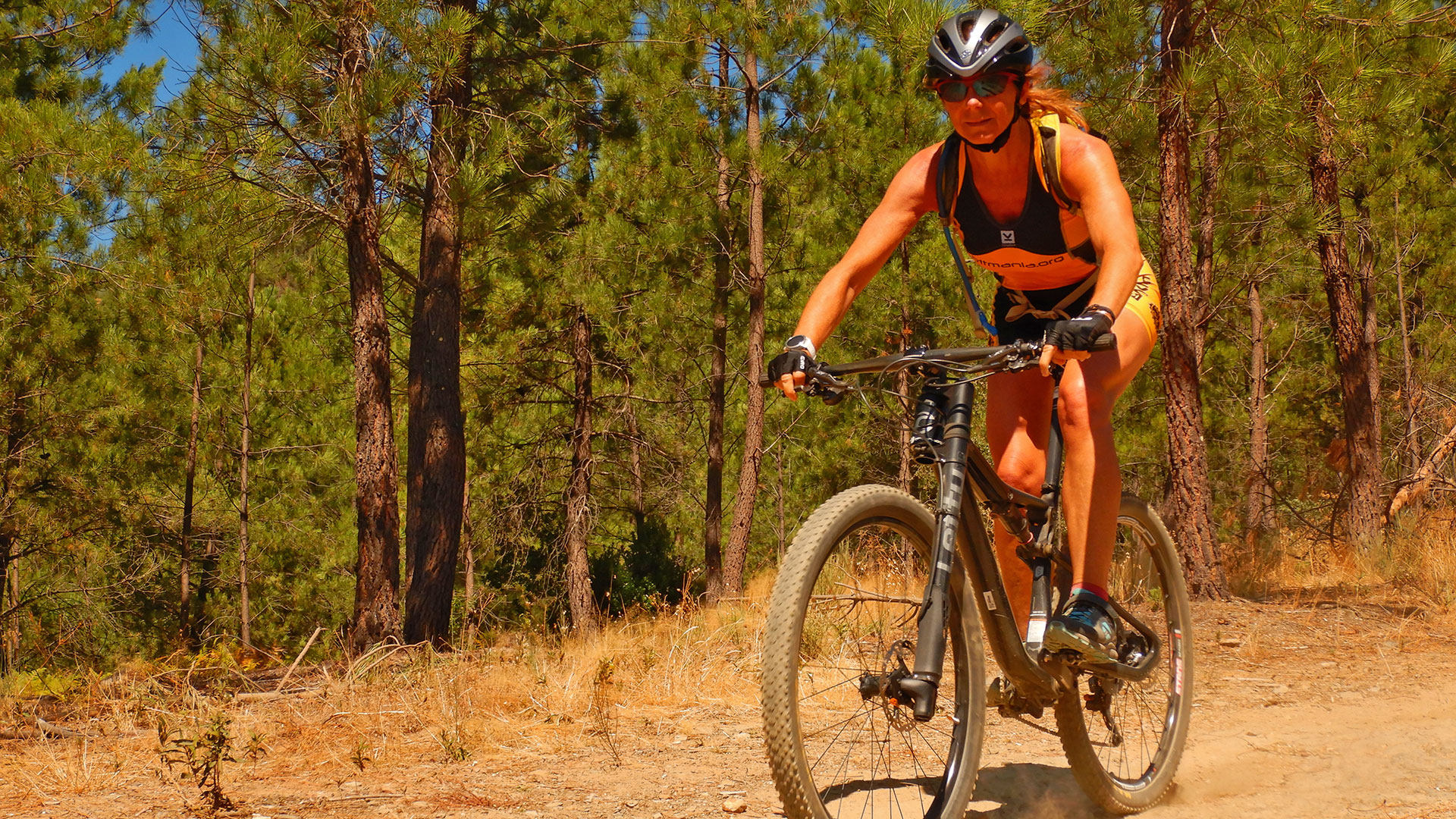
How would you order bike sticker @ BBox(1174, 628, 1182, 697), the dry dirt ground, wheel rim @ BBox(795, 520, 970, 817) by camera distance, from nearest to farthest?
1. wheel rim @ BBox(795, 520, 970, 817)
2. the dry dirt ground
3. bike sticker @ BBox(1174, 628, 1182, 697)

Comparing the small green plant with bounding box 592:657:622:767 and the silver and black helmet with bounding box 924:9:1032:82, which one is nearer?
the silver and black helmet with bounding box 924:9:1032:82

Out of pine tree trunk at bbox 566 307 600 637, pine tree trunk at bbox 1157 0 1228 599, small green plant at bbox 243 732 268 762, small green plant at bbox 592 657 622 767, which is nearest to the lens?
small green plant at bbox 243 732 268 762

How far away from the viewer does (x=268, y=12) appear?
25.6 ft

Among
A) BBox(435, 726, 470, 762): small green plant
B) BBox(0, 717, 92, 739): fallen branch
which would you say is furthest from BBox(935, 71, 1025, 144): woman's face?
BBox(0, 717, 92, 739): fallen branch

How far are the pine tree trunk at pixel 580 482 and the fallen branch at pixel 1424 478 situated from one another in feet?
32.9

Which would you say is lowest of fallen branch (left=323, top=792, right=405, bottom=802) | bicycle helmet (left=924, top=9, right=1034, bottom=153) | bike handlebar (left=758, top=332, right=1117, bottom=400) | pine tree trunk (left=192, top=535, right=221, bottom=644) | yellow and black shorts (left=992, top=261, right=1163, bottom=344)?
pine tree trunk (left=192, top=535, right=221, bottom=644)

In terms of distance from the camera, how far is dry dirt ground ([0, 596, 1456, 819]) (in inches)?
131

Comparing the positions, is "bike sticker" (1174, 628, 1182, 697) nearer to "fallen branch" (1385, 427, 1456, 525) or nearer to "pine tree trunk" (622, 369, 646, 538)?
"fallen branch" (1385, 427, 1456, 525)

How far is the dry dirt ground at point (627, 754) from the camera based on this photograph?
10.9ft

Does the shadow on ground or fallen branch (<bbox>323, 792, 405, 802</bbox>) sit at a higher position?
fallen branch (<bbox>323, 792, 405, 802</bbox>)

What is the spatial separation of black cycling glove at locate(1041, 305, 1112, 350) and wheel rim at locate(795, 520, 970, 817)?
591 mm

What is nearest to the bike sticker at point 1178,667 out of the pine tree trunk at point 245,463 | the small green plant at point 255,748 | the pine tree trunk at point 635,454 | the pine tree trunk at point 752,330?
the small green plant at point 255,748

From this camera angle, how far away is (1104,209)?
9.34ft

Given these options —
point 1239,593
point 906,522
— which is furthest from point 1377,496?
point 906,522
